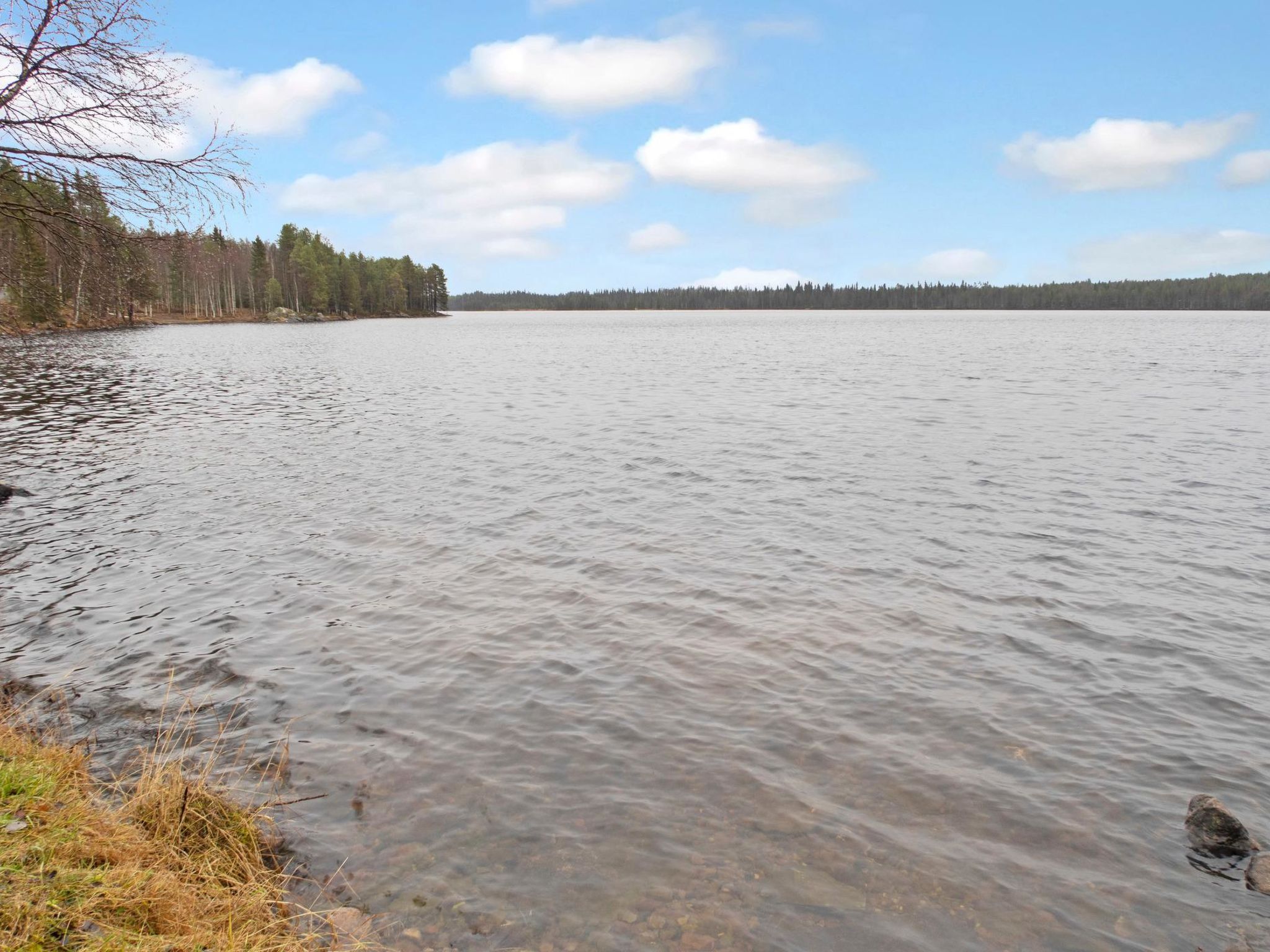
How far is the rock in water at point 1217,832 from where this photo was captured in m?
7.23

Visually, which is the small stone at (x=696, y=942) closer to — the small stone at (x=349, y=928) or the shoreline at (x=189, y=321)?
the small stone at (x=349, y=928)

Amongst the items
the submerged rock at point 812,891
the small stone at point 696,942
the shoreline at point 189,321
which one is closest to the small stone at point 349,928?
the small stone at point 696,942

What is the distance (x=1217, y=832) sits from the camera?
24.1 feet

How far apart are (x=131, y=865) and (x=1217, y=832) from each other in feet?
30.8

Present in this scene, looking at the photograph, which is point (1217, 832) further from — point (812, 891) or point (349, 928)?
point (349, 928)

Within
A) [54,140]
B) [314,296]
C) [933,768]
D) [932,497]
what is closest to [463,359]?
[932,497]

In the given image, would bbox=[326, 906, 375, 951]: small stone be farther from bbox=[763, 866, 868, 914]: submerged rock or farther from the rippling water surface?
bbox=[763, 866, 868, 914]: submerged rock

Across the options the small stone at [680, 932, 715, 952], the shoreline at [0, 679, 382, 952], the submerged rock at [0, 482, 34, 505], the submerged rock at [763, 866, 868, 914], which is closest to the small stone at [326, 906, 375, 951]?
the shoreline at [0, 679, 382, 952]

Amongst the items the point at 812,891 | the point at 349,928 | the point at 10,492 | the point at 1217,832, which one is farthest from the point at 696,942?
the point at 10,492

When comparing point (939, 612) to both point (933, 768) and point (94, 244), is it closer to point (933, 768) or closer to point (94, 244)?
point (933, 768)

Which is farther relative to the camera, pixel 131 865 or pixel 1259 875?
pixel 1259 875

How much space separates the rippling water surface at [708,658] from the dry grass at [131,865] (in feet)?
2.80

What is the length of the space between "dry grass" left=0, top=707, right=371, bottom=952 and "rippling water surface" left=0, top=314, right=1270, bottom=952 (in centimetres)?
85

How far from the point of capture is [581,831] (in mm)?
7477
